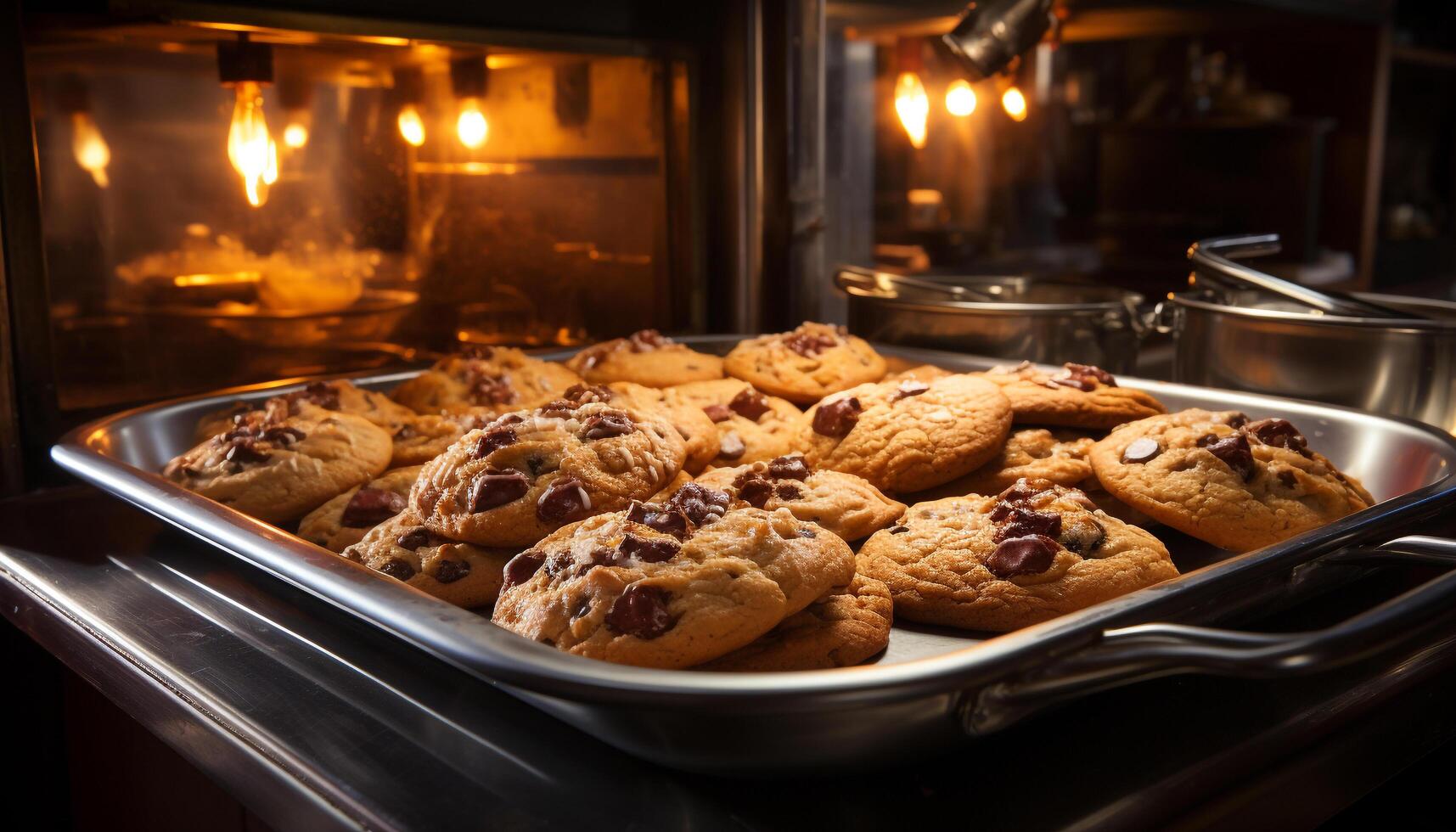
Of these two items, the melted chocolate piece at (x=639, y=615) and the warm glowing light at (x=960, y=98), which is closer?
the melted chocolate piece at (x=639, y=615)

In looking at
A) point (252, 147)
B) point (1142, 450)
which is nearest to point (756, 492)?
point (1142, 450)

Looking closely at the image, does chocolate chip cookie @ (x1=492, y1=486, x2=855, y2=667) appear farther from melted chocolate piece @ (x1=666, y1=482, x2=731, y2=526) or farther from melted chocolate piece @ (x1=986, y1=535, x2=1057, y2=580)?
melted chocolate piece @ (x1=986, y1=535, x2=1057, y2=580)

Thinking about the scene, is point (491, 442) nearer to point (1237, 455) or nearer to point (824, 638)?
point (824, 638)

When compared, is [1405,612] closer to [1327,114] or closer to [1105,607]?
[1105,607]

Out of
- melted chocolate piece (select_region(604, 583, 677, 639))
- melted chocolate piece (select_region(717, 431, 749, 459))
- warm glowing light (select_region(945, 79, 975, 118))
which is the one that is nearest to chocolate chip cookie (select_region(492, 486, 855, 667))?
melted chocolate piece (select_region(604, 583, 677, 639))

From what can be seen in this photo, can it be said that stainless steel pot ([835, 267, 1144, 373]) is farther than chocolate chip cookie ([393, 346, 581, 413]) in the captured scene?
Yes

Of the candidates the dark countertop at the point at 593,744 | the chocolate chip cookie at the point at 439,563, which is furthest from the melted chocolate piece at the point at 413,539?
the dark countertop at the point at 593,744

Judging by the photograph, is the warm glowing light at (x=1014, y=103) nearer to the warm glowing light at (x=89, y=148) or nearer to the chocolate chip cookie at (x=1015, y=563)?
the chocolate chip cookie at (x=1015, y=563)
